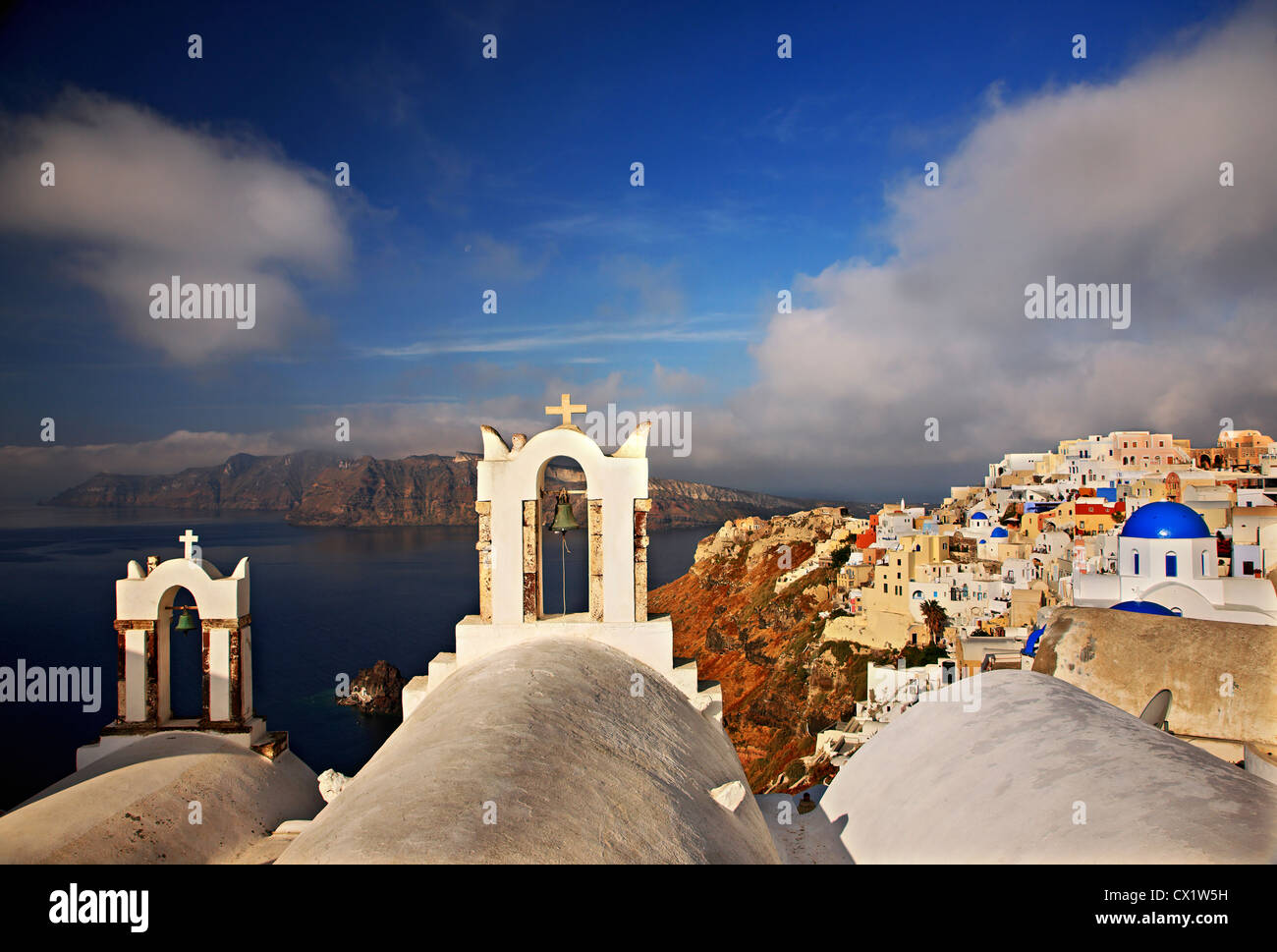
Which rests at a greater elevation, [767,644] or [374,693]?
[767,644]

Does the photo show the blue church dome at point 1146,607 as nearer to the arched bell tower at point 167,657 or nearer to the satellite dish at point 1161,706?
the satellite dish at point 1161,706

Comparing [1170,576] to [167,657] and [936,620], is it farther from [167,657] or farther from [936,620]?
[167,657]

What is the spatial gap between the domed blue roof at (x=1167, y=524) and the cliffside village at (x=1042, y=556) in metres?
0.05

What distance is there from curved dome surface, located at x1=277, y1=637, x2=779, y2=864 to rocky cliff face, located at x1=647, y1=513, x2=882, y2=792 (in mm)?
25552

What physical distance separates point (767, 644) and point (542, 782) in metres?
53.9

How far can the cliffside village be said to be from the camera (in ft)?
67.8

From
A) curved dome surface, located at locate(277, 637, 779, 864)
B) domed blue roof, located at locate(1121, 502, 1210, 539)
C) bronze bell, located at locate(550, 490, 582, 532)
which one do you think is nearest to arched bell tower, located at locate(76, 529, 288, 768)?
curved dome surface, located at locate(277, 637, 779, 864)

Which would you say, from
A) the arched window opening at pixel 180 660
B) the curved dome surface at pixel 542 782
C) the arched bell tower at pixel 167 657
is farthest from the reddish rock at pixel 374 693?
the curved dome surface at pixel 542 782

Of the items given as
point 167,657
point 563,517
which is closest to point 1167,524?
point 563,517

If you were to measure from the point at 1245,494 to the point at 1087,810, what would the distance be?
153 ft

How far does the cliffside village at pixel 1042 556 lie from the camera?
20.7 meters

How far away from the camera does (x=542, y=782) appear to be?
14.1 ft
